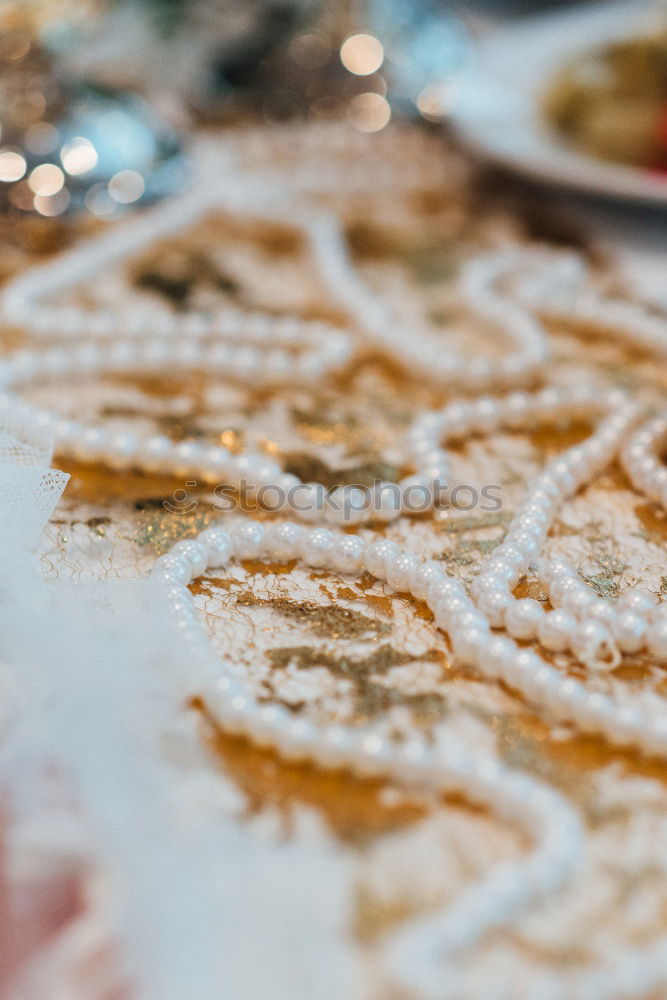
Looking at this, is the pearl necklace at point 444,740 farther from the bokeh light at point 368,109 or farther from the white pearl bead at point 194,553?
the bokeh light at point 368,109

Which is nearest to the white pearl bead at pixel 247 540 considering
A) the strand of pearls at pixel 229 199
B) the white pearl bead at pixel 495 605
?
the white pearl bead at pixel 495 605

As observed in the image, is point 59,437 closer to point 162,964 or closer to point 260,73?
point 162,964

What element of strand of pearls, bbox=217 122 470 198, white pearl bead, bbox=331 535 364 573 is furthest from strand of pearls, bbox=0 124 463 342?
white pearl bead, bbox=331 535 364 573

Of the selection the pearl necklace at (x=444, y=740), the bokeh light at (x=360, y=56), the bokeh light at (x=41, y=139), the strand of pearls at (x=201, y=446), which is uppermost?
the bokeh light at (x=360, y=56)

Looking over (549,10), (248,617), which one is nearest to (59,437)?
(248,617)

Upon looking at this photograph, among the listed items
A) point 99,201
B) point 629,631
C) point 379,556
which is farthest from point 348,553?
point 99,201

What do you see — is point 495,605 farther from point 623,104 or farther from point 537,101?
point 537,101
